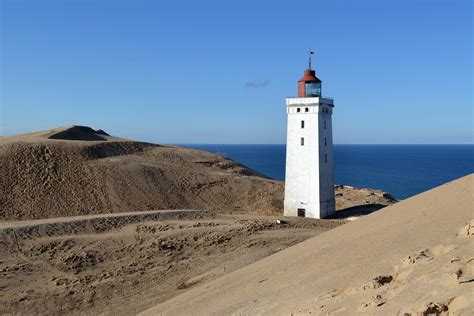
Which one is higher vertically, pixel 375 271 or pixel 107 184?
pixel 375 271

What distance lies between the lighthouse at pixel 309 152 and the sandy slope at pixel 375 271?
13860mm

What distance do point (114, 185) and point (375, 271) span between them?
25313mm

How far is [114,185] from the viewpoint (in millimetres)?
32938

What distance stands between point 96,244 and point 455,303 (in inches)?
734

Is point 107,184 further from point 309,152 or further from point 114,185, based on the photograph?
point 309,152

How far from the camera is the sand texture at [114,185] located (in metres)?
29.9

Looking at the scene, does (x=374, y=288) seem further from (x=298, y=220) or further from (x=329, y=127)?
(x=329, y=127)

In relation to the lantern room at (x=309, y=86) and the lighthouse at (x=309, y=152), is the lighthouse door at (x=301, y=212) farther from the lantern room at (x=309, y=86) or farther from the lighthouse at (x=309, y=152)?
the lantern room at (x=309, y=86)

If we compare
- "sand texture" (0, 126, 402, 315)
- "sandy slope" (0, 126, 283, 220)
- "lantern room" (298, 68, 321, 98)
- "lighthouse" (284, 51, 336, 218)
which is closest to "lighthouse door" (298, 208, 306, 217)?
"lighthouse" (284, 51, 336, 218)

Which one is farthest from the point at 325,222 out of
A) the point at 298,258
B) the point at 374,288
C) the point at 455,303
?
the point at 455,303

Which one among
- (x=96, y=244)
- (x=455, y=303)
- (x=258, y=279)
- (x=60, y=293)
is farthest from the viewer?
(x=96, y=244)

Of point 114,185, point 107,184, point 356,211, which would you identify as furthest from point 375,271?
point 107,184

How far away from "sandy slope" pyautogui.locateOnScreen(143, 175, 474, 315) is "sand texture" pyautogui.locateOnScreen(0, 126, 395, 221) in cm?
1764

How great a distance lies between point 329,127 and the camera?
31.2 metres
